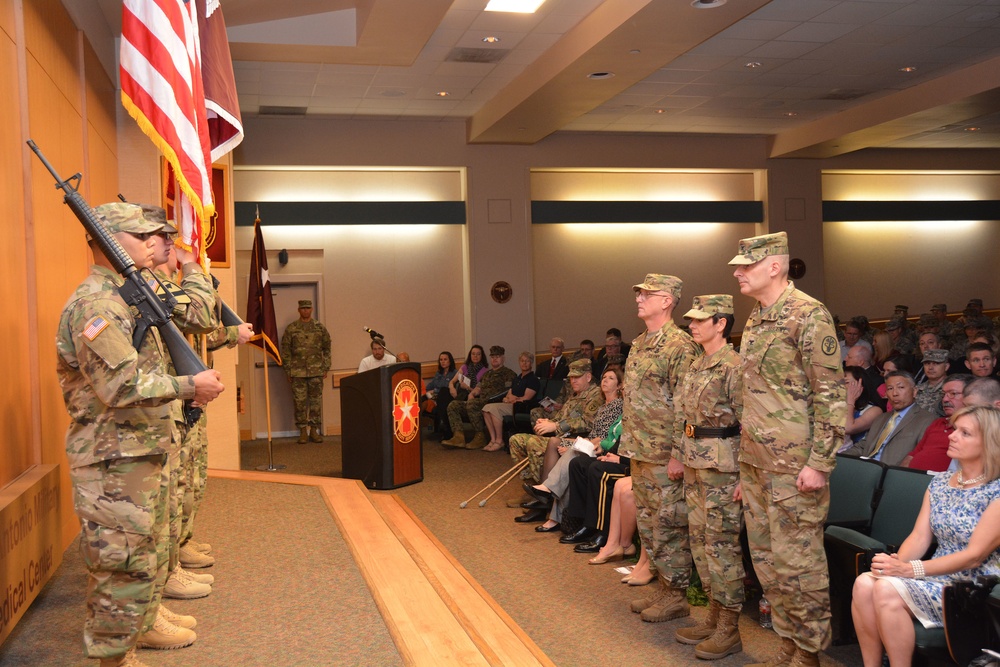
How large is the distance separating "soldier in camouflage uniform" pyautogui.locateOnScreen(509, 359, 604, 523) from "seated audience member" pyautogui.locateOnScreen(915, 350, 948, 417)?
2064 millimetres

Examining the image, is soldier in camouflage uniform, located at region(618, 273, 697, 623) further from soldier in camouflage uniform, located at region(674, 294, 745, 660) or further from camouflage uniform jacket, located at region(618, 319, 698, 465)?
soldier in camouflage uniform, located at region(674, 294, 745, 660)

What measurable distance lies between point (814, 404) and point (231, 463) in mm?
5450

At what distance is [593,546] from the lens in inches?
222

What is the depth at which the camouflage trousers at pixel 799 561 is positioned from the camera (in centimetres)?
334

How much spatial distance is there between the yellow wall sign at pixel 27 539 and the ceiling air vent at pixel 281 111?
7159 mm

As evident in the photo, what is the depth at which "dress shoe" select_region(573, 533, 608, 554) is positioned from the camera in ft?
18.4

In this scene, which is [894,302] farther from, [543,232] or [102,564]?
[102,564]

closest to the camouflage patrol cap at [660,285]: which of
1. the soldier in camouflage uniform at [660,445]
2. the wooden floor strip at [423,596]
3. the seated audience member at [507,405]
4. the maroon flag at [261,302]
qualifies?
the soldier in camouflage uniform at [660,445]

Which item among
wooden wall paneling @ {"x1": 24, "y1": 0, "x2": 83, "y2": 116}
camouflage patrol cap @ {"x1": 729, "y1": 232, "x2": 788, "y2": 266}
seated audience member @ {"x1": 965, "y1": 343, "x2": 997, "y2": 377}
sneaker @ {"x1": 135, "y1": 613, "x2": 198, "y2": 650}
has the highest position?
wooden wall paneling @ {"x1": 24, "y1": 0, "x2": 83, "y2": 116}

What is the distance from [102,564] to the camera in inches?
106

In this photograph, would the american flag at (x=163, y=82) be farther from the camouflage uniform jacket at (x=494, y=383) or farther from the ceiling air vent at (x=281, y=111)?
the ceiling air vent at (x=281, y=111)

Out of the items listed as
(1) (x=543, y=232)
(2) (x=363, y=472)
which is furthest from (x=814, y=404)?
(1) (x=543, y=232)

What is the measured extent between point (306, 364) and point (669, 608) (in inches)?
282

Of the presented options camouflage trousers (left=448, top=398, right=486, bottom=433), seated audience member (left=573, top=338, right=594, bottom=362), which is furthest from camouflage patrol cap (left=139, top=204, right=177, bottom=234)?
seated audience member (left=573, top=338, right=594, bottom=362)
